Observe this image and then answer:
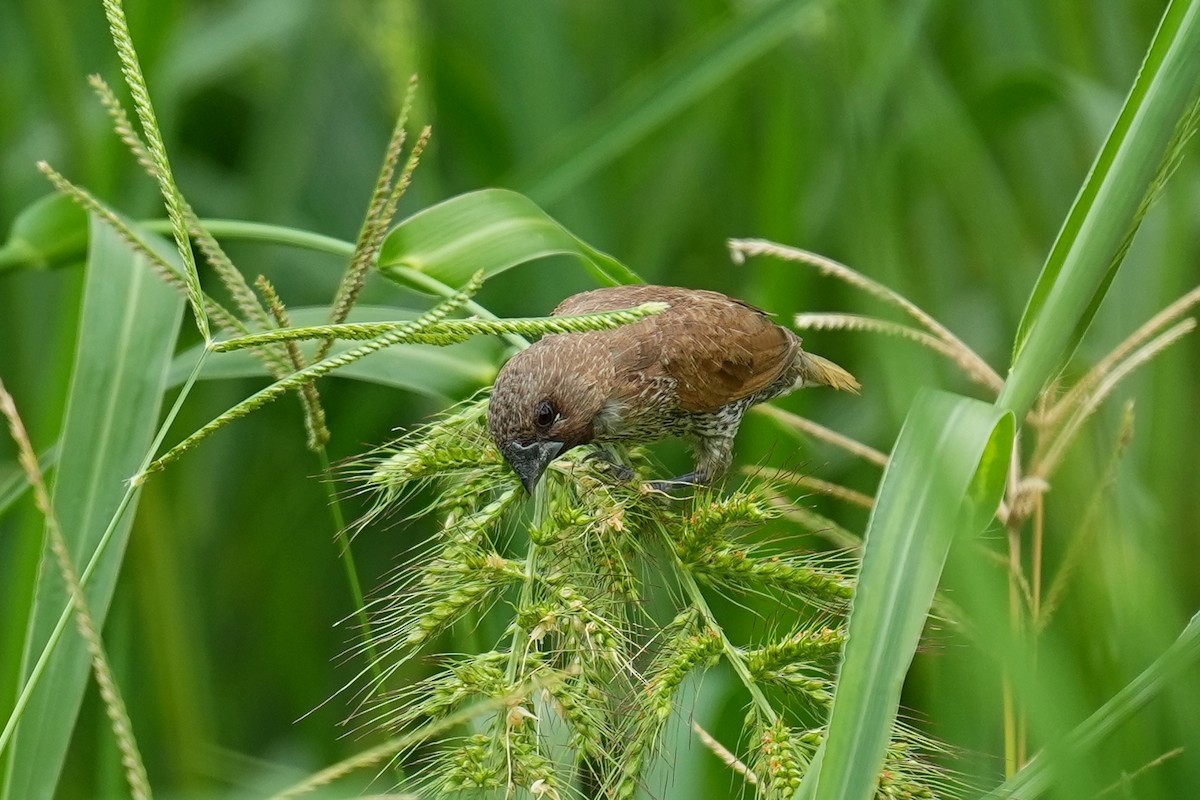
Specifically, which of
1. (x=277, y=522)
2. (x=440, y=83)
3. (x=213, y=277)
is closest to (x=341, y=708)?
(x=277, y=522)

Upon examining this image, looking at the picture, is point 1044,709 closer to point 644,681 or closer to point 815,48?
point 644,681

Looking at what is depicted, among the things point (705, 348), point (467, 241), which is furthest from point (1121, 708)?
point (705, 348)

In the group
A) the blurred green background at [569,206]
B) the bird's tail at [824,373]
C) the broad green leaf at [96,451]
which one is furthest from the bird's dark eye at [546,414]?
the bird's tail at [824,373]

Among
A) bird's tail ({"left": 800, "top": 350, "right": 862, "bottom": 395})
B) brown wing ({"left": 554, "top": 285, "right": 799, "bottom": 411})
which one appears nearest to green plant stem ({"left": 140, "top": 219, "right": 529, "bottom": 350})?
brown wing ({"left": 554, "top": 285, "right": 799, "bottom": 411})

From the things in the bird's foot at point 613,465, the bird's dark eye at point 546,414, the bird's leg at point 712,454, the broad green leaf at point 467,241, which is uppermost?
the broad green leaf at point 467,241

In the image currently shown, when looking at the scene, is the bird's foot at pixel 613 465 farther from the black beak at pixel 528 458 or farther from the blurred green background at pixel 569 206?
the blurred green background at pixel 569 206

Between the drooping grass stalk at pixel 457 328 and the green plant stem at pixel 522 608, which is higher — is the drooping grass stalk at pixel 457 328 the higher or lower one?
the higher one
